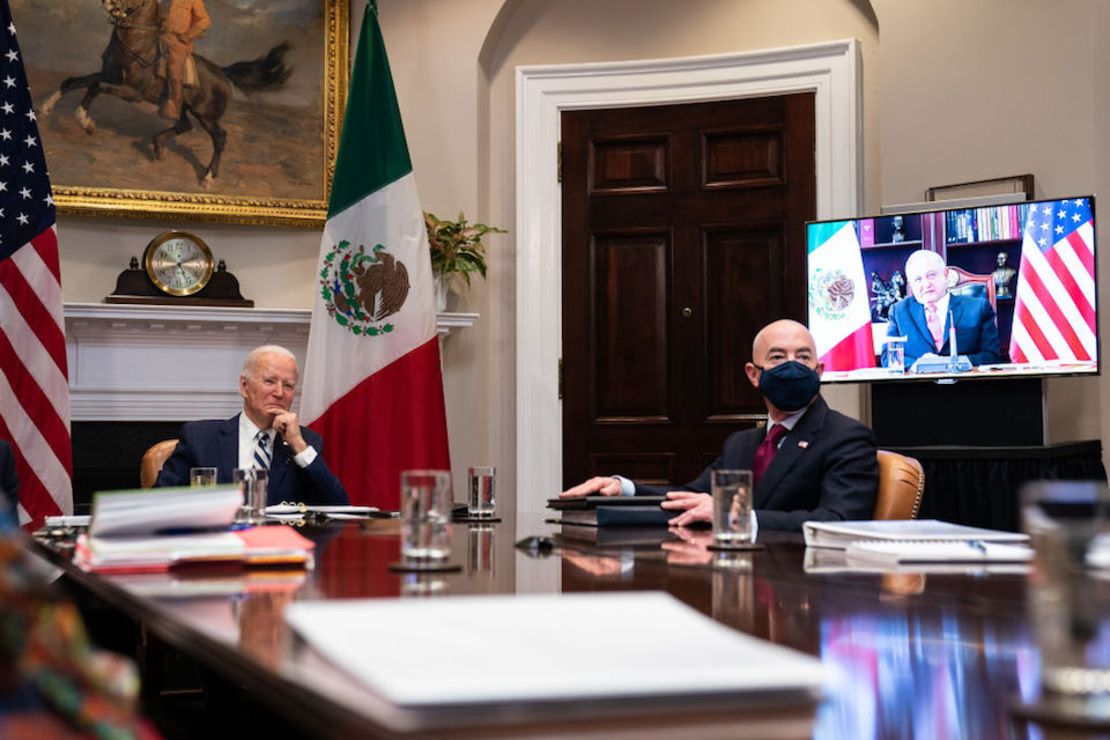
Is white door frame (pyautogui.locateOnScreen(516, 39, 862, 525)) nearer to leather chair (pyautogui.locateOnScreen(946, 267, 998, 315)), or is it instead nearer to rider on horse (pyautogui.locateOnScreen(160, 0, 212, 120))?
leather chair (pyautogui.locateOnScreen(946, 267, 998, 315))

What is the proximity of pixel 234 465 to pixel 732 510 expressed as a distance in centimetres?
201

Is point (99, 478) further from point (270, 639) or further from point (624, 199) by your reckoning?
point (270, 639)

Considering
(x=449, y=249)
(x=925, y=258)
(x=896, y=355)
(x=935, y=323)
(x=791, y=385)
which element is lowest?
(x=791, y=385)

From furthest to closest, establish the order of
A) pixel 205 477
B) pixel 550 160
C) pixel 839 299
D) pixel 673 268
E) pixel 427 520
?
1. pixel 550 160
2. pixel 673 268
3. pixel 839 299
4. pixel 205 477
5. pixel 427 520

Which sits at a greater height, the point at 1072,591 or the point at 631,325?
the point at 631,325

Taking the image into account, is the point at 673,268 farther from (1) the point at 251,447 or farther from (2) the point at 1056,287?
(1) the point at 251,447

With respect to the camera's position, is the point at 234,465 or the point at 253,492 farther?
the point at 234,465

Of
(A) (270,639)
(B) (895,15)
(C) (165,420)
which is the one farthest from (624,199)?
→ (A) (270,639)

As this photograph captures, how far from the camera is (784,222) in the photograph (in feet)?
18.4

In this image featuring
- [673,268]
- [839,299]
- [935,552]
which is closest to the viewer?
[935,552]

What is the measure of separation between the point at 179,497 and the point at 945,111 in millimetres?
4139

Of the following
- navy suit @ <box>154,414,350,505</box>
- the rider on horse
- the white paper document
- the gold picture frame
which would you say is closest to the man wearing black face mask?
navy suit @ <box>154,414,350,505</box>

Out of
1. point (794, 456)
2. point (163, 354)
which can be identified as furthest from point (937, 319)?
point (163, 354)

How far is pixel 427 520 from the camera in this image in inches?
67.8
